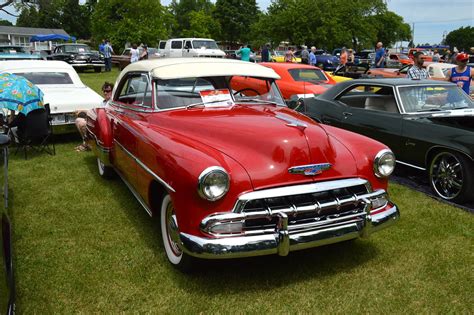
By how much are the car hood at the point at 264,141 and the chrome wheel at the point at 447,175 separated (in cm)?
221

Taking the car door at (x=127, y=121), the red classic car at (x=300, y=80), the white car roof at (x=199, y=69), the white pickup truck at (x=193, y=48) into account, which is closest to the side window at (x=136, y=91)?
the car door at (x=127, y=121)

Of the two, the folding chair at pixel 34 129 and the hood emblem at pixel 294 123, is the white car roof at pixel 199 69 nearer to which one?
the hood emblem at pixel 294 123

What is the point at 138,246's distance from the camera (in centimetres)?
401

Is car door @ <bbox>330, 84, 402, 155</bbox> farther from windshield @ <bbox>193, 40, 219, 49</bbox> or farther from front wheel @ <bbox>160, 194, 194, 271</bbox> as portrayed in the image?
windshield @ <bbox>193, 40, 219, 49</bbox>

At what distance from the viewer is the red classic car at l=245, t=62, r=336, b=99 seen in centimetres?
984

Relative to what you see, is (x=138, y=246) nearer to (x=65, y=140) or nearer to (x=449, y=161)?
(x=449, y=161)

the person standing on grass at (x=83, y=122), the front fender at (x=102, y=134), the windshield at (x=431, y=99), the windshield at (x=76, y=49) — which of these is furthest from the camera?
the windshield at (x=76, y=49)

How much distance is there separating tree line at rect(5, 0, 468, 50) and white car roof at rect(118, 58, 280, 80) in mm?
31730

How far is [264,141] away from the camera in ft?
11.1

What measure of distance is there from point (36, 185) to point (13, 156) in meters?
1.85

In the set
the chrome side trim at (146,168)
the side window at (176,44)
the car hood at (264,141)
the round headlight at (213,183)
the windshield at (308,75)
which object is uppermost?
the side window at (176,44)

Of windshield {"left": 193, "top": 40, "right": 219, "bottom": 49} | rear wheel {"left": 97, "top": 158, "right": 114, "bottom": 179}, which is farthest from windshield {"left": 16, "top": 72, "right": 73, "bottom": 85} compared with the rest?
windshield {"left": 193, "top": 40, "right": 219, "bottom": 49}

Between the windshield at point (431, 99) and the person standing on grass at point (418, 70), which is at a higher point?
the person standing on grass at point (418, 70)

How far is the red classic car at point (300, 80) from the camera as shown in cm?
984
